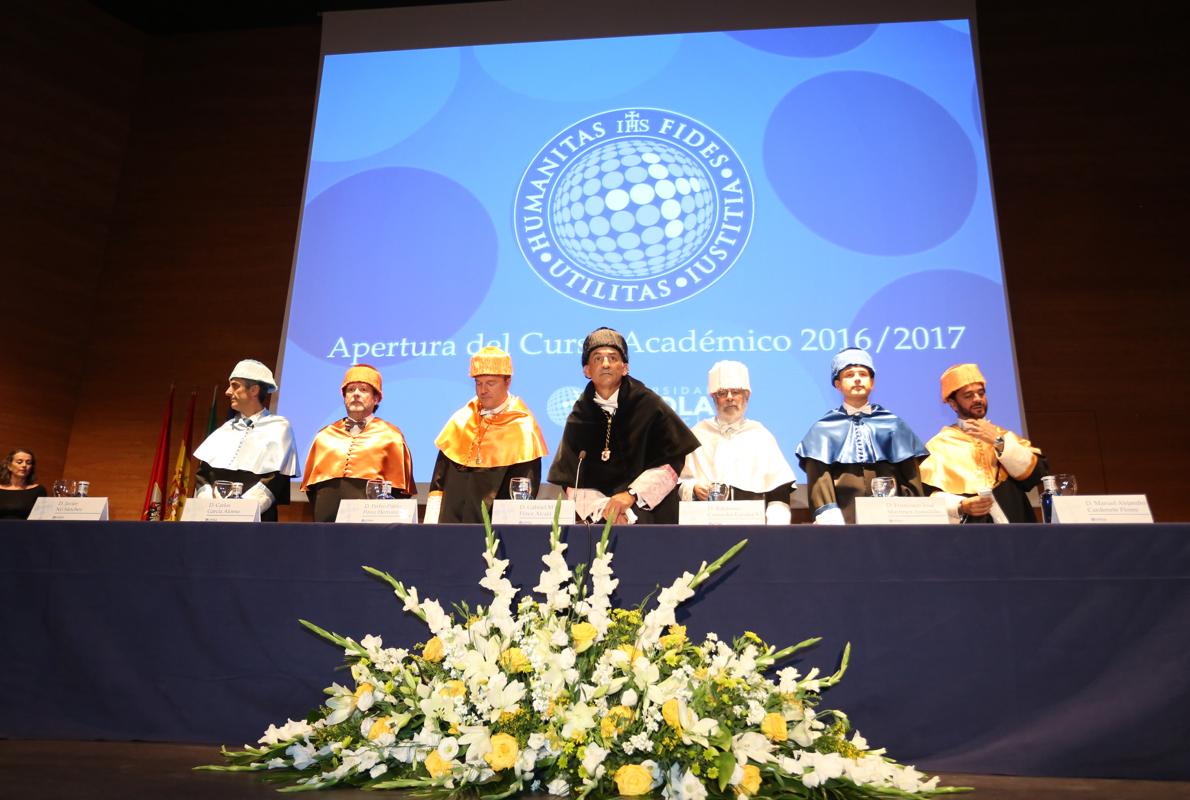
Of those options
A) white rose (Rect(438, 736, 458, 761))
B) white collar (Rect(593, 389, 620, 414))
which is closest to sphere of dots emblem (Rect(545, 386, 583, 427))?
white collar (Rect(593, 389, 620, 414))

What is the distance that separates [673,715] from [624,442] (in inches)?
89.5

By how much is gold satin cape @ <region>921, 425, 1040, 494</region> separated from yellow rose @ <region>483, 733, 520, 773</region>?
3.07 meters

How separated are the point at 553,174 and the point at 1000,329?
2.90m

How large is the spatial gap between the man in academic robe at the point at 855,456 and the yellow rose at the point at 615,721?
2.49 m

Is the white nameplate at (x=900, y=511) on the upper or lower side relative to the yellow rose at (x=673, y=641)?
upper

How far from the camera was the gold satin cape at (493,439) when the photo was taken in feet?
13.5

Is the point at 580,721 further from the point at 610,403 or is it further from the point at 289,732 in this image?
the point at 610,403

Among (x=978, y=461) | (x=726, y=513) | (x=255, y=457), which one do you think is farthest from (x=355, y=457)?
(x=978, y=461)

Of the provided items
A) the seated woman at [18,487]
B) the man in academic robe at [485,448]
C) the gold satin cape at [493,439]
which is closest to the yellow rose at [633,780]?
the man in academic robe at [485,448]

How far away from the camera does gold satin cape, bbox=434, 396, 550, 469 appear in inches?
162

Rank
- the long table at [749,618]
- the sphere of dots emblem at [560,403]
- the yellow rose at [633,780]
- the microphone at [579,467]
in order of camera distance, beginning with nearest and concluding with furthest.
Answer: the yellow rose at [633,780] → the long table at [749,618] → the microphone at [579,467] → the sphere of dots emblem at [560,403]

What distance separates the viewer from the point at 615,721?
5.03 feet

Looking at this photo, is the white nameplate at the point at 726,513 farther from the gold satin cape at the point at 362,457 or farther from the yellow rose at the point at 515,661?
the gold satin cape at the point at 362,457

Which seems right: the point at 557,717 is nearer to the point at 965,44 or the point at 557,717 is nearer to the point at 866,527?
the point at 866,527
